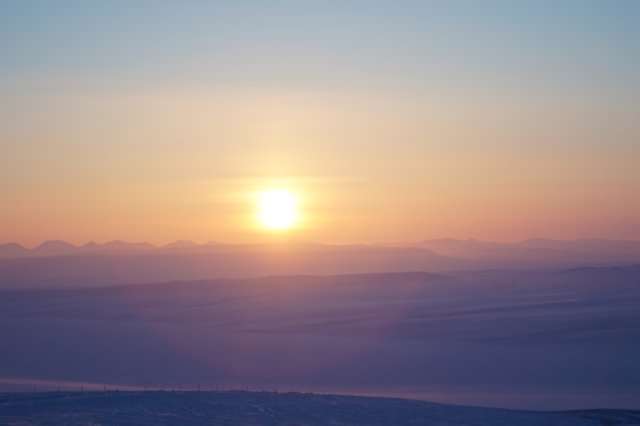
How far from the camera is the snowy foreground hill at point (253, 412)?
→ 341 inches

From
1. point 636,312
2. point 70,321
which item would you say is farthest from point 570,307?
point 70,321

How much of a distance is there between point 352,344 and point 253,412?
9.35 meters

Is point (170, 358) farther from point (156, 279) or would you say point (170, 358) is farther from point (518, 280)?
point (156, 279)

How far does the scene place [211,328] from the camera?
22172 mm

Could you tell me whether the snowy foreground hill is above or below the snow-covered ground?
below

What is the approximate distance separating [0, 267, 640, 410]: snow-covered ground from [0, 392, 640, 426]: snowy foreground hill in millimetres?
1642

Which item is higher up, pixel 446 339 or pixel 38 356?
pixel 446 339

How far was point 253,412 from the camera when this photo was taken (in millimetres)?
9352

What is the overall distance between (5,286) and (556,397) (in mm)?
37561

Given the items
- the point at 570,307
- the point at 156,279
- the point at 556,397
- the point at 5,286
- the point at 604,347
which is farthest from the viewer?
the point at 156,279

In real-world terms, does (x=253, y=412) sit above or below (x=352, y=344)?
below

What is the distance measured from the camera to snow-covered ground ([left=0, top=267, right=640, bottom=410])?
45.6 feet

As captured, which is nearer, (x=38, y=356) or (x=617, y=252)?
(x=38, y=356)

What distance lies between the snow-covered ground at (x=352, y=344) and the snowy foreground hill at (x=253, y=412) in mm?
1642
